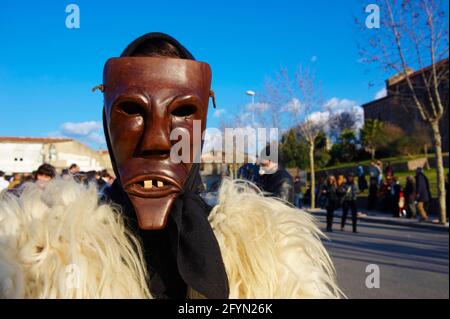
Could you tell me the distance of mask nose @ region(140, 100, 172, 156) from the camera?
2.87 ft

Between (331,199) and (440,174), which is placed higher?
(440,174)

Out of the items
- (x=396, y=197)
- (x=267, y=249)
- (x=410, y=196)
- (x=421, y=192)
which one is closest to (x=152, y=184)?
(x=267, y=249)

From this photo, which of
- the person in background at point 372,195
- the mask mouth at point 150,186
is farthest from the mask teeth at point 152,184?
the person in background at point 372,195

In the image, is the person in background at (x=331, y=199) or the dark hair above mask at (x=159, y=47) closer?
the dark hair above mask at (x=159, y=47)

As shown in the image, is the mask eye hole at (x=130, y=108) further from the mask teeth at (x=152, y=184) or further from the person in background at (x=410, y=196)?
the person in background at (x=410, y=196)

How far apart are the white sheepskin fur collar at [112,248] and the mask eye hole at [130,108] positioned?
0.24 m

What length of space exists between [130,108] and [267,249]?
48cm

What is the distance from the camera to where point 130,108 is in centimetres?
90

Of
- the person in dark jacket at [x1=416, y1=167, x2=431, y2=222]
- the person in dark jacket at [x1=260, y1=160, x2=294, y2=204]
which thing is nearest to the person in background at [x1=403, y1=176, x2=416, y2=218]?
the person in dark jacket at [x1=416, y1=167, x2=431, y2=222]

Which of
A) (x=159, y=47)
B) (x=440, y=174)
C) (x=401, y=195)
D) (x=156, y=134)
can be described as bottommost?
(x=401, y=195)

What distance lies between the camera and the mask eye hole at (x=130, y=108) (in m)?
0.89

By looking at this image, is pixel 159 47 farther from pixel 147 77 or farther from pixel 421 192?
pixel 421 192
